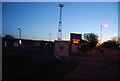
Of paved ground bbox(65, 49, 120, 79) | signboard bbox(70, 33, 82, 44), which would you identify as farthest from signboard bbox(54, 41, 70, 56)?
signboard bbox(70, 33, 82, 44)

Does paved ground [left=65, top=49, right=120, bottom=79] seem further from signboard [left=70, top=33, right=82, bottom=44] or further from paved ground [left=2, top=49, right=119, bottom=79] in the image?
signboard [left=70, top=33, right=82, bottom=44]

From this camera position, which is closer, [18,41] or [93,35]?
[18,41]

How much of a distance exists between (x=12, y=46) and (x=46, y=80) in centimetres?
3452

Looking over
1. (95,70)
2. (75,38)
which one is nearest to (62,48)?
(95,70)

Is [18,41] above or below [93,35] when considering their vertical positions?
below

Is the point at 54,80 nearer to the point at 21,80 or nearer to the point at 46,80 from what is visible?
the point at 46,80

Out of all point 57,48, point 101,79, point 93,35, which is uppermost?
point 93,35

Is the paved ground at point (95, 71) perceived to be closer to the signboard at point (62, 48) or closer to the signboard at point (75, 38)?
the signboard at point (62, 48)

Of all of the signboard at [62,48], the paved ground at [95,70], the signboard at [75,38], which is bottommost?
the paved ground at [95,70]

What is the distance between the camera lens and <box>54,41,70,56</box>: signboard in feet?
39.4

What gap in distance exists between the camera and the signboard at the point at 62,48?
1201cm

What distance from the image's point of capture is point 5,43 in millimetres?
36125

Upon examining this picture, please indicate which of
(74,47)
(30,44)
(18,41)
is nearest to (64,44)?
(74,47)

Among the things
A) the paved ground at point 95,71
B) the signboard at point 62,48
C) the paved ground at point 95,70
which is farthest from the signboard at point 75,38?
the signboard at point 62,48
